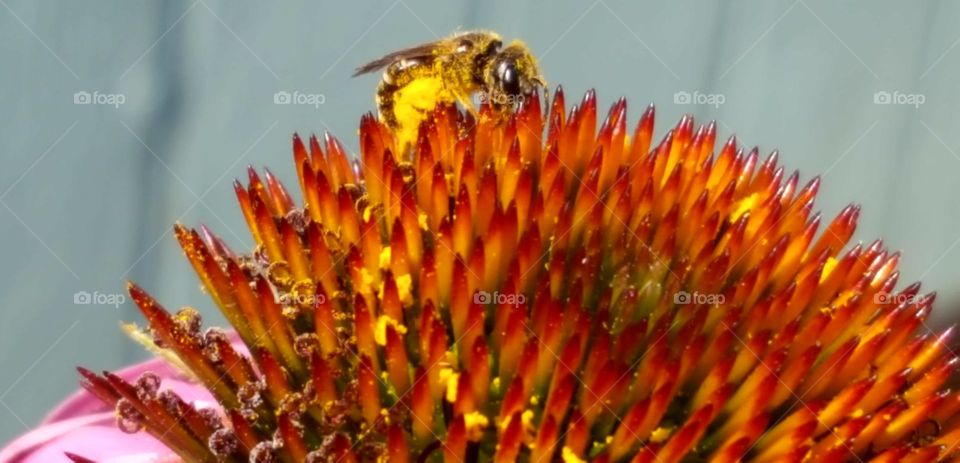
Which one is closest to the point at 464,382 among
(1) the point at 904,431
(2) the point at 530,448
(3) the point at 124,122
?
(2) the point at 530,448

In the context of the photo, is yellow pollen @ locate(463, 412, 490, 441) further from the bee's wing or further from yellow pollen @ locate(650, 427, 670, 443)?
Result: the bee's wing

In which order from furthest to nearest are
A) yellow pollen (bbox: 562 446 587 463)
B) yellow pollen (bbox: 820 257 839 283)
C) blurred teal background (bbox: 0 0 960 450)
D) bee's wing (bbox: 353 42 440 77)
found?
blurred teal background (bbox: 0 0 960 450)
bee's wing (bbox: 353 42 440 77)
yellow pollen (bbox: 820 257 839 283)
yellow pollen (bbox: 562 446 587 463)

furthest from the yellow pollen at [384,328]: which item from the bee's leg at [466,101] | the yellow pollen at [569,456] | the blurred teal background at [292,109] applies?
the blurred teal background at [292,109]

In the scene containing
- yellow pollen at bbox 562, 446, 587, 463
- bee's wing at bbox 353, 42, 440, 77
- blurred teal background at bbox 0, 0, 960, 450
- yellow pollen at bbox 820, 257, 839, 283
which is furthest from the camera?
blurred teal background at bbox 0, 0, 960, 450

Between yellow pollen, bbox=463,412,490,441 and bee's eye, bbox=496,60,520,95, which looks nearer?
yellow pollen, bbox=463,412,490,441

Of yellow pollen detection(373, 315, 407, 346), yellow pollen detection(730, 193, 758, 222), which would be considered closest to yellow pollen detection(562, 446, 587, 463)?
yellow pollen detection(373, 315, 407, 346)

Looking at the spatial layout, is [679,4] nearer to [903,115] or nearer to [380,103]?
[903,115]

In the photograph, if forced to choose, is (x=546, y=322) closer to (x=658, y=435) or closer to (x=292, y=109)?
(x=658, y=435)

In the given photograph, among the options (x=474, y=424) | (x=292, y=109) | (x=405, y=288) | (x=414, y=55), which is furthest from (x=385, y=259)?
(x=292, y=109)
